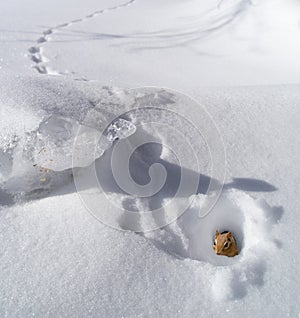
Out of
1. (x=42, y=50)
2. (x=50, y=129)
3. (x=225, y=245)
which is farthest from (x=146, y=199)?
(x=42, y=50)

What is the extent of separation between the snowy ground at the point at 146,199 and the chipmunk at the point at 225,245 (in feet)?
0.06

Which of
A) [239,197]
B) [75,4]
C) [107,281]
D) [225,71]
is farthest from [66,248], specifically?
[75,4]

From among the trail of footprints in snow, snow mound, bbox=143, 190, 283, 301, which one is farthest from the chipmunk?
the trail of footprints in snow

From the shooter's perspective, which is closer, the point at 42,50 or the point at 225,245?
the point at 225,245

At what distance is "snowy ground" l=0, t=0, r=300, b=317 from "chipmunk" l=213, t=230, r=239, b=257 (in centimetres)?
2

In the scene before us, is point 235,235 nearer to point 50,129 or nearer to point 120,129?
point 120,129

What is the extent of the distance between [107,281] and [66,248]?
145 mm

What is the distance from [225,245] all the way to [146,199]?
27cm

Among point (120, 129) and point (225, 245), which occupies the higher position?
point (120, 129)

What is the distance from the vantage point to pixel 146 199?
1.06 metres

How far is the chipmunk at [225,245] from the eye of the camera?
36.6 inches

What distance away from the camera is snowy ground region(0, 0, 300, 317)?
0.82 m

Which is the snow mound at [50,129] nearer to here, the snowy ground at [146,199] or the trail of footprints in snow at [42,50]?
the snowy ground at [146,199]

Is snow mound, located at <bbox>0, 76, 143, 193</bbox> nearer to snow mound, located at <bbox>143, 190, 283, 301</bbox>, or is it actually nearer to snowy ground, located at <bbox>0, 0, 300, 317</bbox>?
snowy ground, located at <bbox>0, 0, 300, 317</bbox>
